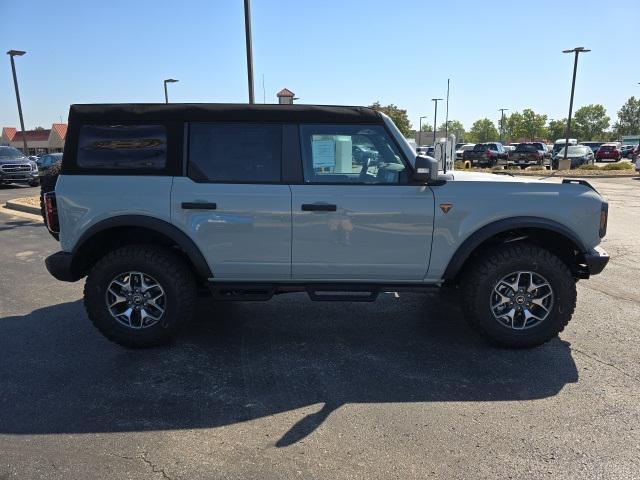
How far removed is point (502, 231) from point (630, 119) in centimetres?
12895

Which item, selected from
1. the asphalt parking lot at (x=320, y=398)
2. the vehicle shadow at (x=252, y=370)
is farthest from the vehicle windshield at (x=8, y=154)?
the vehicle shadow at (x=252, y=370)

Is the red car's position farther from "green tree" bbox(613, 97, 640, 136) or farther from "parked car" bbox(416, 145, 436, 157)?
"green tree" bbox(613, 97, 640, 136)

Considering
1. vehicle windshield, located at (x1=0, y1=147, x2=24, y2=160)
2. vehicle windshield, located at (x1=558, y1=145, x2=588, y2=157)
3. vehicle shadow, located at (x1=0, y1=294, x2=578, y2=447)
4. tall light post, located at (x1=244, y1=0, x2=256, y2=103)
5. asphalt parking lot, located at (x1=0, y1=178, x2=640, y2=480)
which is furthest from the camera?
vehicle windshield, located at (x1=558, y1=145, x2=588, y2=157)

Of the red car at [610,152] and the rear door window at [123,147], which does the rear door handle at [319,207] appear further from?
the red car at [610,152]

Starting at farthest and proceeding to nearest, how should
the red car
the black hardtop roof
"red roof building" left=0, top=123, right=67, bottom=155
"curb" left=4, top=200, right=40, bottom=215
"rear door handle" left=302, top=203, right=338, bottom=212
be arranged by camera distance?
"red roof building" left=0, top=123, right=67, bottom=155
the red car
"curb" left=4, top=200, right=40, bottom=215
the black hardtop roof
"rear door handle" left=302, top=203, right=338, bottom=212

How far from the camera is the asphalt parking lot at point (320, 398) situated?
258 centimetres

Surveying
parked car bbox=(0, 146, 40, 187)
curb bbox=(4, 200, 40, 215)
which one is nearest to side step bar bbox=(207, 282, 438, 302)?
curb bbox=(4, 200, 40, 215)

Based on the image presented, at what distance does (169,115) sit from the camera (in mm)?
3895

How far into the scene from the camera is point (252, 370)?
364cm

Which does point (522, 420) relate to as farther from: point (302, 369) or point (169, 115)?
point (169, 115)

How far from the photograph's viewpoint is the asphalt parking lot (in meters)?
2.58

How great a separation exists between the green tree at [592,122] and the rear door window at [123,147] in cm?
11846

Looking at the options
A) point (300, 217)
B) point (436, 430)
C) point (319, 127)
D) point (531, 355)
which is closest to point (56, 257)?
point (300, 217)

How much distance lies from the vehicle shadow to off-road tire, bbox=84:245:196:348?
0.46 ft
